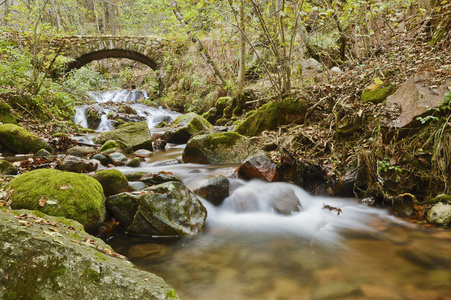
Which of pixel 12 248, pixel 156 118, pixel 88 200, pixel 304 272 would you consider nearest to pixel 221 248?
pixel 304 272

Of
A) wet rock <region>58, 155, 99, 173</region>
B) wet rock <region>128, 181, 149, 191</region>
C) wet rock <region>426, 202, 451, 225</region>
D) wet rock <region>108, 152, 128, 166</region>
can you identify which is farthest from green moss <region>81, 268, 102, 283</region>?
A: wet rock <region>108, 152, 128, 166</region>

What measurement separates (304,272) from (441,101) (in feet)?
9.49

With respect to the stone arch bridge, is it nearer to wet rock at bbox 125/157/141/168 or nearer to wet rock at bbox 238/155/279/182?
wet rock at bbox 125/157/141/168

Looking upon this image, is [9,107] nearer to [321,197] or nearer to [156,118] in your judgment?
[156,118]

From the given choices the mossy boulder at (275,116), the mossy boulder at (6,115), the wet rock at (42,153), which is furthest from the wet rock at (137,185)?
the mossy boulder at (6,115)

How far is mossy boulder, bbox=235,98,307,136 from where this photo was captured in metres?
5.82

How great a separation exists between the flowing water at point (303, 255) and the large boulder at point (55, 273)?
95cm

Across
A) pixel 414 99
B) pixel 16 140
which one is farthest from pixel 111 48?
pixel 414 99

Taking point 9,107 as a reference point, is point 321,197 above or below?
below

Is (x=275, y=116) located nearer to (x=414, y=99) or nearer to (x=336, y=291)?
(x=414, y=99)

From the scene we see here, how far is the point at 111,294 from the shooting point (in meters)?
1.43

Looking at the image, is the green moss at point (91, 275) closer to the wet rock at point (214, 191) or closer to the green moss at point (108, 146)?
the wet rock at point (214, 191)

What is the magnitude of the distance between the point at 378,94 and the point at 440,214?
214 cm

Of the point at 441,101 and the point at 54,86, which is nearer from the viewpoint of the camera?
the point at 441,101
